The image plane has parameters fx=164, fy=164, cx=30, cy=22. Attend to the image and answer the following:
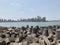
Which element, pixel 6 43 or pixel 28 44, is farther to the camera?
pixel 6 43

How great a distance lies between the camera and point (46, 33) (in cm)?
844

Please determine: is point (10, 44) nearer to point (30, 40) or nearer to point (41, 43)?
point (30, 40)

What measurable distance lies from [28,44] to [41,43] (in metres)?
0.54

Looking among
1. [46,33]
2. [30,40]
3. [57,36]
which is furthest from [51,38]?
[46,33]

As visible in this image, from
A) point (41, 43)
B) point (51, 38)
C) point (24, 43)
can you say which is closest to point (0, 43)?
point (24, 43)

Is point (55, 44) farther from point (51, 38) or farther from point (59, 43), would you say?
point (51, 38)

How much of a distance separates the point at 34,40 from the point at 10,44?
1.01 meters

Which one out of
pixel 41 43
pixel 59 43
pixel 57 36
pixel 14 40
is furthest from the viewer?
pixel 14 40

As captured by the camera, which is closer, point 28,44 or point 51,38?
point 28,44

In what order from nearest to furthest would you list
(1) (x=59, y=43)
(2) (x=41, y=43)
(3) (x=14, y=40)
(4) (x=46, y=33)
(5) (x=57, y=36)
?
(1) (x=59, y=43) < (2) (x=41, y=43) < (5) (x=57, y=36) < (3) (x=14, y=40) < (4) (x=46, y=33)

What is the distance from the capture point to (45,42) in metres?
6.20

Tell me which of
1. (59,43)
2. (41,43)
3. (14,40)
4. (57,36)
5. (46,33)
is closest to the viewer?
(59,43)

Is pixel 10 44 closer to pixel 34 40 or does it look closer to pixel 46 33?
pixel 34 40

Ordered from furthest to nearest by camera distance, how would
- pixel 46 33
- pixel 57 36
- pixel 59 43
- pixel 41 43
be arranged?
pixel 46 33 < pixel 57 36 < pixel 41 43 < pixel 59 43
